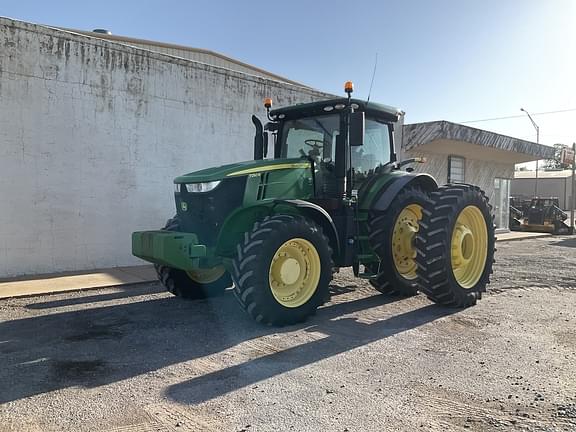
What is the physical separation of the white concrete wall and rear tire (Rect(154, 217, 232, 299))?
9.62 feet

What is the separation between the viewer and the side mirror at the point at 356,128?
594 cm

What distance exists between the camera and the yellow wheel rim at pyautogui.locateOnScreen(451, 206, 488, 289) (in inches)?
263

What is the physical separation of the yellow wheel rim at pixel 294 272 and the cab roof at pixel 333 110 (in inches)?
79.1

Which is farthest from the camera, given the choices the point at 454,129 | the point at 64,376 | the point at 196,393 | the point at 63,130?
the point at 454,129

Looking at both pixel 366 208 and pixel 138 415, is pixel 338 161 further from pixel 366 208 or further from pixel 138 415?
pixel 138 415

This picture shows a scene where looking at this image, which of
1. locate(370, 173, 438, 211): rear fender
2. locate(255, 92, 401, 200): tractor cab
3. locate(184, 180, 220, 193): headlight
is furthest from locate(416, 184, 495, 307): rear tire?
locate(184, 180, 220, 193): headlight

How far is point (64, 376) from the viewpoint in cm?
406

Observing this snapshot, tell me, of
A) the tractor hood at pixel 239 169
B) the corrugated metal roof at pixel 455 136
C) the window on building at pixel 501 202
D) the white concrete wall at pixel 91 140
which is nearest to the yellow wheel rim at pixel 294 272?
the tractor hood at pixel 239 169

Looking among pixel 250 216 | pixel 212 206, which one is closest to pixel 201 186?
pixel 212 206

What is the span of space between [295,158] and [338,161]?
1.80 ft

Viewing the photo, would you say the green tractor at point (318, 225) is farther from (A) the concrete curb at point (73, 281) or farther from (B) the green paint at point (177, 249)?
(A) the concrete curb at point (73, 281)

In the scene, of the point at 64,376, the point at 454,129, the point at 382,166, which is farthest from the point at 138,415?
the point at 454,129

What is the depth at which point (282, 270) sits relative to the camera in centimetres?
544

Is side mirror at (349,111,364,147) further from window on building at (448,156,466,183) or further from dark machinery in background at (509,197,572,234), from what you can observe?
dark machinery in background at (509,197,572,234)
